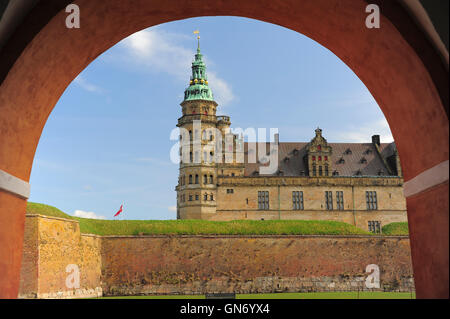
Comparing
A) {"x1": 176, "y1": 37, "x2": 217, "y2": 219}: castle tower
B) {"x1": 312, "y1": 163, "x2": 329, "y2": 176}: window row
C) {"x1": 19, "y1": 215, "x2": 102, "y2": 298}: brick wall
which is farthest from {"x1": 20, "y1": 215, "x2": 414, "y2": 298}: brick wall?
{"x1": 312, "y1": 163, "x2": 329, "y2": 176}: window row

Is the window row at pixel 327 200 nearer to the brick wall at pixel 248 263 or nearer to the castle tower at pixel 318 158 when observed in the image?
the castle tower at pixel 318 158

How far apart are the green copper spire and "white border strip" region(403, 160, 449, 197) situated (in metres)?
44.1

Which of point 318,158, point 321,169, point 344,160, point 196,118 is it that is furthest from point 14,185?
point 344,160

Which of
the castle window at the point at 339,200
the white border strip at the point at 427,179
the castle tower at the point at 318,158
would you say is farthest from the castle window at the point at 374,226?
the white border strip at the point at 427,179

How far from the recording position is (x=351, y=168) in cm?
4884

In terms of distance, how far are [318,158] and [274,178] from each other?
209 inches

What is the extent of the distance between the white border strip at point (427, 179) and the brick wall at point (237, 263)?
2462 centimetres

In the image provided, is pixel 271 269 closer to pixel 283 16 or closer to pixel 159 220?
pixel 159 220

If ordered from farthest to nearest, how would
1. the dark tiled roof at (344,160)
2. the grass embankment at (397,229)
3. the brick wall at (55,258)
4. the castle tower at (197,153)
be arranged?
the dark tiled roof at (344,160) → the castle tower at (197,153) → the grass embankment at (397,229) → the brick wall at (55,258)

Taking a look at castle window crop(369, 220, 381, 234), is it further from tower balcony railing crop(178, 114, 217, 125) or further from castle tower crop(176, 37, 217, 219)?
tower balcony railing crop(178, 114, 217, 125)

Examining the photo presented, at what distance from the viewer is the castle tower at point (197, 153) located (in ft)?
151

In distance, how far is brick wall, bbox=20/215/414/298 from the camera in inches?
1189

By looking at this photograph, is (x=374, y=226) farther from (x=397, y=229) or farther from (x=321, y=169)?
(x=397, y=229)
